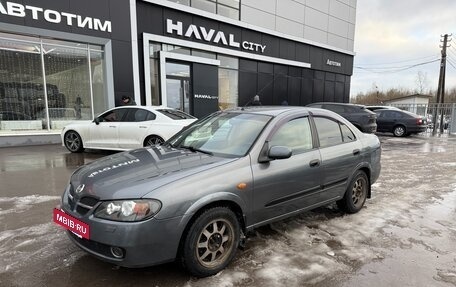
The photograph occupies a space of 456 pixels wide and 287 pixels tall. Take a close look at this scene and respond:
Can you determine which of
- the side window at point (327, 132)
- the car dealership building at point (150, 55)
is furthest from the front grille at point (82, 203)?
the car dealership building at point (150, 55)

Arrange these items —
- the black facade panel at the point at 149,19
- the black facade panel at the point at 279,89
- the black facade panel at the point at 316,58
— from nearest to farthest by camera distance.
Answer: the black facade panel at the point at 149,19 < the black facade panel at the point at 279,89 < the black facade panel at the point at 316,58

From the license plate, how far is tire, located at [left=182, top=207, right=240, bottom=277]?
859mm

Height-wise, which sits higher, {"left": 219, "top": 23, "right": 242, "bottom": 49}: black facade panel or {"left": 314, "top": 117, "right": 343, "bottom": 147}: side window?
{"left": 219, "top": 23, "right": 242, "bottom": 49}: black facade panel

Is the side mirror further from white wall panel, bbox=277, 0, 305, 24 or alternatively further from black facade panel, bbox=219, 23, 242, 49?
white wall panel, bbox=277, 0, 305, 24

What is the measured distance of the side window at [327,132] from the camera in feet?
14.4

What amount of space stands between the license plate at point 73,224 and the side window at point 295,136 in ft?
6.73

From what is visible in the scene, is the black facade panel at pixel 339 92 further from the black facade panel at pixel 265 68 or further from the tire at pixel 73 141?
the tire at pixel 73 141

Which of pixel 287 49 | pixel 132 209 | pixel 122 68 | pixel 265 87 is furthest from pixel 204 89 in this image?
pixel 132 209

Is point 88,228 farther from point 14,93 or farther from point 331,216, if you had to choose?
point 14,93

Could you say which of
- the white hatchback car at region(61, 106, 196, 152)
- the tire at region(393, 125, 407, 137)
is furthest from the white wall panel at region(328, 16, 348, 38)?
the white hatchback car at region(61, 106, 196, 152)

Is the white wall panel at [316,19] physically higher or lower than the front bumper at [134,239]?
higher

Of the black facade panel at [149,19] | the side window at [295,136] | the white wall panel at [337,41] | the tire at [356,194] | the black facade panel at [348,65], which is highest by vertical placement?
the white wall panel at [337,41]

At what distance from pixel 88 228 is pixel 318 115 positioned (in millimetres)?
3193

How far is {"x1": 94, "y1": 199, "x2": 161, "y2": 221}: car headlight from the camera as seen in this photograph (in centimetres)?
272
